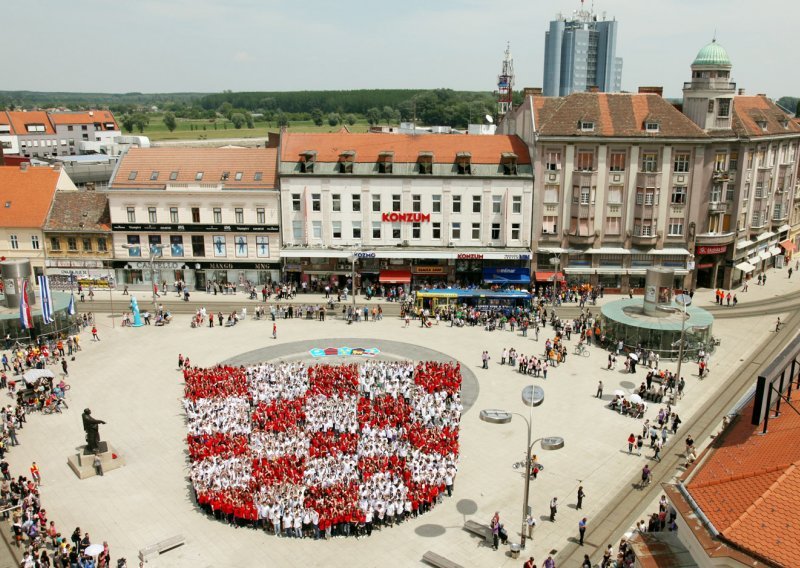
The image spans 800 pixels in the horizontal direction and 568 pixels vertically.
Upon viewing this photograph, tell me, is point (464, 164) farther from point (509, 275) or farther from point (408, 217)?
Result: point (509, 275)

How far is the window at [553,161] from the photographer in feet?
234

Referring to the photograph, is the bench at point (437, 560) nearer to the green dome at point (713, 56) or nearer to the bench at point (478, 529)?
the bench at point (478, 529)

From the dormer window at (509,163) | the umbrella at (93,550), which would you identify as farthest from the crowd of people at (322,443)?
the dormer window at (509,163)

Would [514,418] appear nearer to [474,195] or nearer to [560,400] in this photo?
[560,400]

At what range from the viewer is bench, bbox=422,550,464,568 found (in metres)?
28.7

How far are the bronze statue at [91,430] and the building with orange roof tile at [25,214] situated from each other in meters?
43.5

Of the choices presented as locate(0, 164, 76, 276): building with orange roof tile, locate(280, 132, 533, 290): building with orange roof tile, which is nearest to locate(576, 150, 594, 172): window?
locate(280, 132, 533, 290): building with orange roof tile

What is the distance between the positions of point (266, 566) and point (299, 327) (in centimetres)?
3461

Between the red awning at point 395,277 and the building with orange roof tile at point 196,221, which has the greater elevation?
A: the building with orange roof tile at point 196,221

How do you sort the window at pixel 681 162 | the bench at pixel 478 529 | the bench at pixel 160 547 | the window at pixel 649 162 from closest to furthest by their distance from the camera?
the bench at pixel 160 547 → the bench at pixel 478 529 → the window at pixel 649 162 → the window at pixel 681 162

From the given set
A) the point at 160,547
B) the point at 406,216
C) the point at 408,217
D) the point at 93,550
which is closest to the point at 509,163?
the point at 408,217

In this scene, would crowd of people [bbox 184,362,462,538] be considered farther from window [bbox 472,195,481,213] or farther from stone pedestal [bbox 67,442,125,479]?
window [bbox 472,195,481,213]

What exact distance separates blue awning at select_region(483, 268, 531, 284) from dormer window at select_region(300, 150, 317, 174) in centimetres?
2140

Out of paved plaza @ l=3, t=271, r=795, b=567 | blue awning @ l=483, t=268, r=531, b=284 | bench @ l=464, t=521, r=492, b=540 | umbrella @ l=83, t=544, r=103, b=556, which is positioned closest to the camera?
umbrella @ l=83, t=544, r=103, b=556
